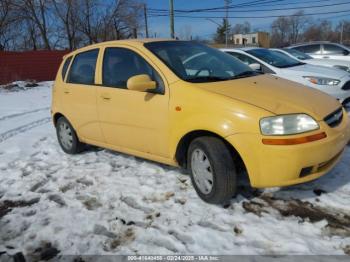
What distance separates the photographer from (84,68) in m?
5.32

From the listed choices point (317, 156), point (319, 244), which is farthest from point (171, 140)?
point (319, 244)

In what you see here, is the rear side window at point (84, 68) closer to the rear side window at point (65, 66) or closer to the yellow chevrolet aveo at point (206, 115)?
the yellow chevrolet aveo at point (206, 115)

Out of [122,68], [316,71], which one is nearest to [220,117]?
[122,68]

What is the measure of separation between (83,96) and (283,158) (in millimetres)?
2965

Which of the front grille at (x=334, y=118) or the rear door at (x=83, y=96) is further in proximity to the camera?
the rear door at (x=83, y=96)

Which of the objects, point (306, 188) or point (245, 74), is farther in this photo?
point (245, 74)

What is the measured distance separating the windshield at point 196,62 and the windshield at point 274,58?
390 centimetres

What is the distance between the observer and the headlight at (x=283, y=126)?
328cm

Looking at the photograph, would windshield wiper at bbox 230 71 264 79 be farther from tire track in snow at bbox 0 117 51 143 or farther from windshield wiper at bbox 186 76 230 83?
tire track in snow at bbox 0 117 51 143

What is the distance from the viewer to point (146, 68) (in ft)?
14.0

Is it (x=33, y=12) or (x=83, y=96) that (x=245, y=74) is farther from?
(x=33, y=12)

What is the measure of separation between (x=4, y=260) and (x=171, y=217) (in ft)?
4.80

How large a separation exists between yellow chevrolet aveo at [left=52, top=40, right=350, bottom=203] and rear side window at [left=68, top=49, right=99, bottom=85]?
2 cm

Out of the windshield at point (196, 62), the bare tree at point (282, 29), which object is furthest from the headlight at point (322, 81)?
the bare tree at point (282, 29)
